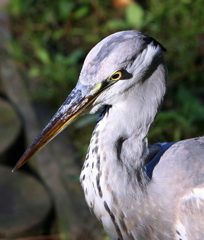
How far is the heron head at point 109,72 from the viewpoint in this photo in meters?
1.66

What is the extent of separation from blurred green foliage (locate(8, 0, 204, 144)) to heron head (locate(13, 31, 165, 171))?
148 cm

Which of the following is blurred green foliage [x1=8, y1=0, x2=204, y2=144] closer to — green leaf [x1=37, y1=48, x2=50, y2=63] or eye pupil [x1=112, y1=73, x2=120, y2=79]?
green leaf [x1=37, y1=48, x2=50, y2=63]

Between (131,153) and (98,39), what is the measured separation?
2.25m

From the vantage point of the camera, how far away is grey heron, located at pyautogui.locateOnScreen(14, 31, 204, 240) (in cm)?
170

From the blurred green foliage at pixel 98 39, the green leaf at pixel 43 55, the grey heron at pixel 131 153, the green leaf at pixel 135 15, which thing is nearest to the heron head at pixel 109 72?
the grey heron at pixel 131 153

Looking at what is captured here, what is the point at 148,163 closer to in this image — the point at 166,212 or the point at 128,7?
the point at 166,212

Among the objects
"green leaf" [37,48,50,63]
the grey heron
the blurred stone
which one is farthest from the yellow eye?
"green leaf" [37,48,50,63]

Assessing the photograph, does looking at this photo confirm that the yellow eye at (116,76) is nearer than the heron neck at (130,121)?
Yes

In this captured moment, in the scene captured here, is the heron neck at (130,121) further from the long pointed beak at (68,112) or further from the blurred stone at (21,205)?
the blurred stone at (21,205)

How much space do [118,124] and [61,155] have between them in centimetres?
146

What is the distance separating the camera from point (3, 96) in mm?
3756

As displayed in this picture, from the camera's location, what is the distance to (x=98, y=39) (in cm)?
393

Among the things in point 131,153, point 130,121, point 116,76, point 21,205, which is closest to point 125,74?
point 116,76

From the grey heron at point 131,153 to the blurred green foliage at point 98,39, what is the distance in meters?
1.34
